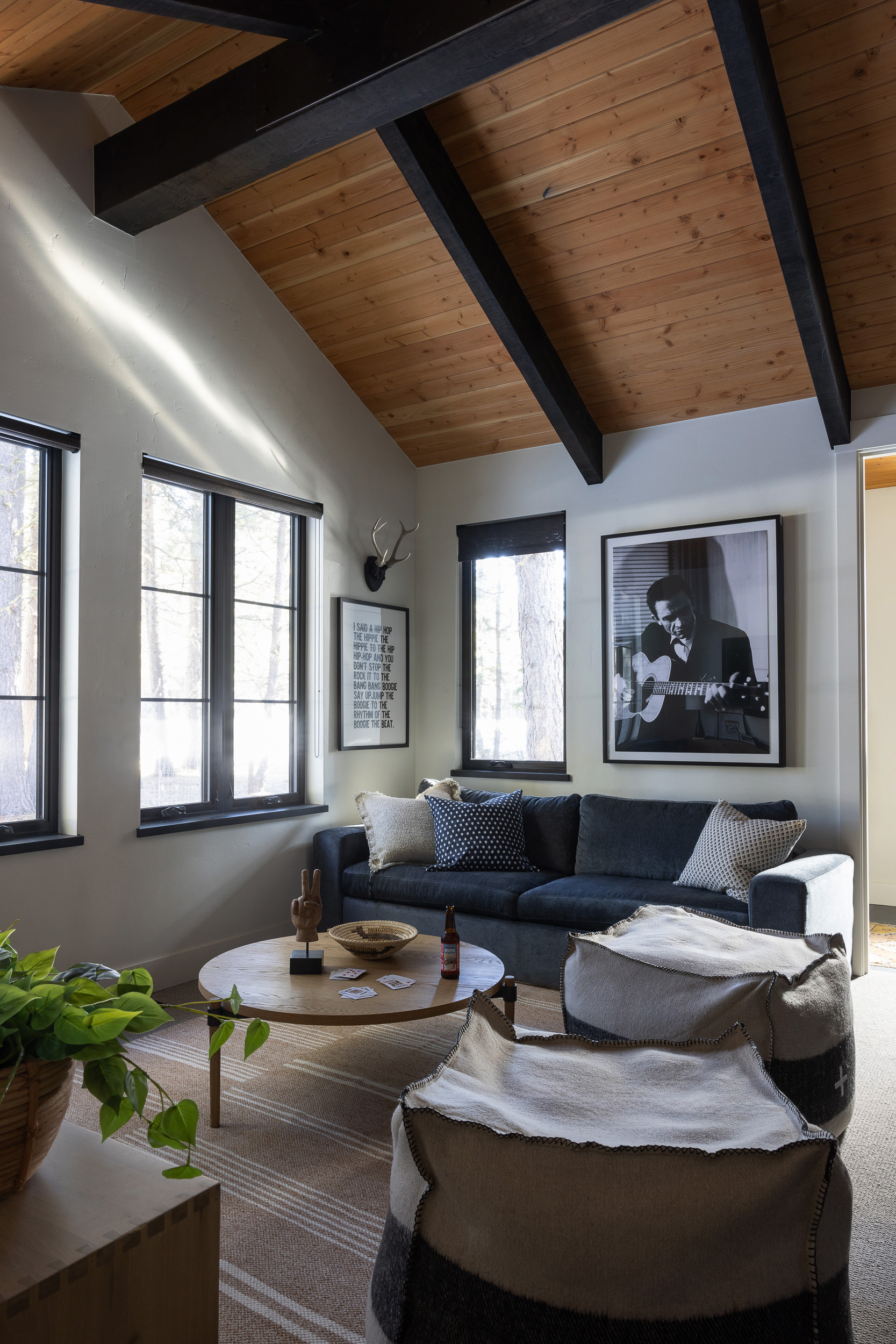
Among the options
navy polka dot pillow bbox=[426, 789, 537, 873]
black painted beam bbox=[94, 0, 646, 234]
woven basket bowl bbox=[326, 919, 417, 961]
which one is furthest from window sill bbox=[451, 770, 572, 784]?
black painted beam bbox=[94, 0, 646, 234]

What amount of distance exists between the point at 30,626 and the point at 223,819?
1.22 meters

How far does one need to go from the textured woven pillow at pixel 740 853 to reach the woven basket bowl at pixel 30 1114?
3.01 meters

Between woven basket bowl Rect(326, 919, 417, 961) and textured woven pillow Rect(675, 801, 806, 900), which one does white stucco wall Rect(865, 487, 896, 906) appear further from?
woven basket bowl Rect(326, 919, 417, 961)

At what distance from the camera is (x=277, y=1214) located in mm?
2189

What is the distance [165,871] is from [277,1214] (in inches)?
77.0

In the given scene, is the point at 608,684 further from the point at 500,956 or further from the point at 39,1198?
the point at 39,1198

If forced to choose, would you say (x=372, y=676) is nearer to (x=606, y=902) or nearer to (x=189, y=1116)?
(x=606, y=902)

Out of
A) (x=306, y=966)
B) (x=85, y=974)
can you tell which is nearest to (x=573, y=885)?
(x=306, y=966)

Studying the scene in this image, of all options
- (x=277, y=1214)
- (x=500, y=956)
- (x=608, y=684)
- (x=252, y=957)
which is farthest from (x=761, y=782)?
(x=277, y=1214)

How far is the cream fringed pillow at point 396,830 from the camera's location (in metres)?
4.46

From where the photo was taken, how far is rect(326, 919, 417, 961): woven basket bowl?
10.0 ft

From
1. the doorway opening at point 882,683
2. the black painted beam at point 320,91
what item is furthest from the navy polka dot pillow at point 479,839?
the black painted beam at point 320,91

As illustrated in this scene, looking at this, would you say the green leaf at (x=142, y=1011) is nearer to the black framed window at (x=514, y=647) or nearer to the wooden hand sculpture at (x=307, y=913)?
the wooden hand sculpture at (x=307, y=913)

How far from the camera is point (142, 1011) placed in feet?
3.61
